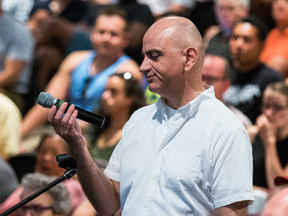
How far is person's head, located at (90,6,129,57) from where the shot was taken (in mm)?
3662

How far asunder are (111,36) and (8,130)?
3.71ft

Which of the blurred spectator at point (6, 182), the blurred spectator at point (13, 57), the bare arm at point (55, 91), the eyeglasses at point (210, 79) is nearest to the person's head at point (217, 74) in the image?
the eyeglasses at point (210, 79)

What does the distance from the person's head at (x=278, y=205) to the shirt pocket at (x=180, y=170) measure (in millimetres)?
791

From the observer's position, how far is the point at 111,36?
3.67m

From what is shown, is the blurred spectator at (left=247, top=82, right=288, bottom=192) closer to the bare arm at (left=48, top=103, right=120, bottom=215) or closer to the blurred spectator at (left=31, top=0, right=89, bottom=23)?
the bare arm at (left=48, top=103, right=120, bottom=215)

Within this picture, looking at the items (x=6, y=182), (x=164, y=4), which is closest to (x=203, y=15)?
(x=164, y=4)

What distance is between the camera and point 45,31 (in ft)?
15.1

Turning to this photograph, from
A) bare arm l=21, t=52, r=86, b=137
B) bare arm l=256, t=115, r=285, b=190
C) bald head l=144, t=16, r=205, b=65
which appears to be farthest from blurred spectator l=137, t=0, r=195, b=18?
bald head l=144, t=16, r=205, b=65

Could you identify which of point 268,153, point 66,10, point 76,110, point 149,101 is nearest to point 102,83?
point 149,101

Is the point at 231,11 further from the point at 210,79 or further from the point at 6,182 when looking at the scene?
the point at 6,182

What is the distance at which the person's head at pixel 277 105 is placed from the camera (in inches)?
121

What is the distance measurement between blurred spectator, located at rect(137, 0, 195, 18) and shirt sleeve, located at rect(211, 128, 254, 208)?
10.9 feet

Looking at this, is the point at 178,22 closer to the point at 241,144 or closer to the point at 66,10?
the point at 241,144

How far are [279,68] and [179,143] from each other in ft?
8.70
